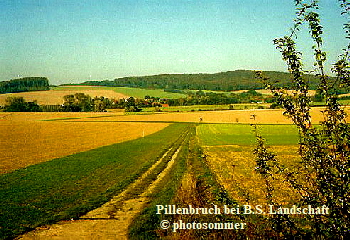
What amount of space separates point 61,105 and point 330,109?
15128 centimetres

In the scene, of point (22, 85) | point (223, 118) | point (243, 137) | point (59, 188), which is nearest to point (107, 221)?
point (59, 188)

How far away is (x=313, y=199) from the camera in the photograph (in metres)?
4.77

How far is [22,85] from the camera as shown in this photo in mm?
186500

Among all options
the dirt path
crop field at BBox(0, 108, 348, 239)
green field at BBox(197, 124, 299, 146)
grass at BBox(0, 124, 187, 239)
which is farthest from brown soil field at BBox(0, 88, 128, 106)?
the dirt path

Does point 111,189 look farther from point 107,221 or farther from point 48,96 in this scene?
point 48,96

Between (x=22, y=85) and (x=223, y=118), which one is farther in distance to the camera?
(x=22, y=85)

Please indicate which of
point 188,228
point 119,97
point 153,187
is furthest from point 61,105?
point 188,228

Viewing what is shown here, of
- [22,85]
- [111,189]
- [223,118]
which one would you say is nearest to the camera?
[111,189]

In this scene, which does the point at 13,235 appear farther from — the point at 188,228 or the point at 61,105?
the point at 61,105

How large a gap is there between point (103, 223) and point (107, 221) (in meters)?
0.27

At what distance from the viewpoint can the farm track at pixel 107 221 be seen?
33.5 ft

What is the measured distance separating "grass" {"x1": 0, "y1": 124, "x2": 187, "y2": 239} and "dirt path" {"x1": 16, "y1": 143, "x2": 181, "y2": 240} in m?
0.57

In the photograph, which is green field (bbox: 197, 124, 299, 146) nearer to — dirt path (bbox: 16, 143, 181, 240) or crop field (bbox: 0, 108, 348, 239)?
crop field (bbox: 0, 108, 348, 239)

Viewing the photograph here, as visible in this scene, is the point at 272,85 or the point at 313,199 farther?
the point at 272,85
